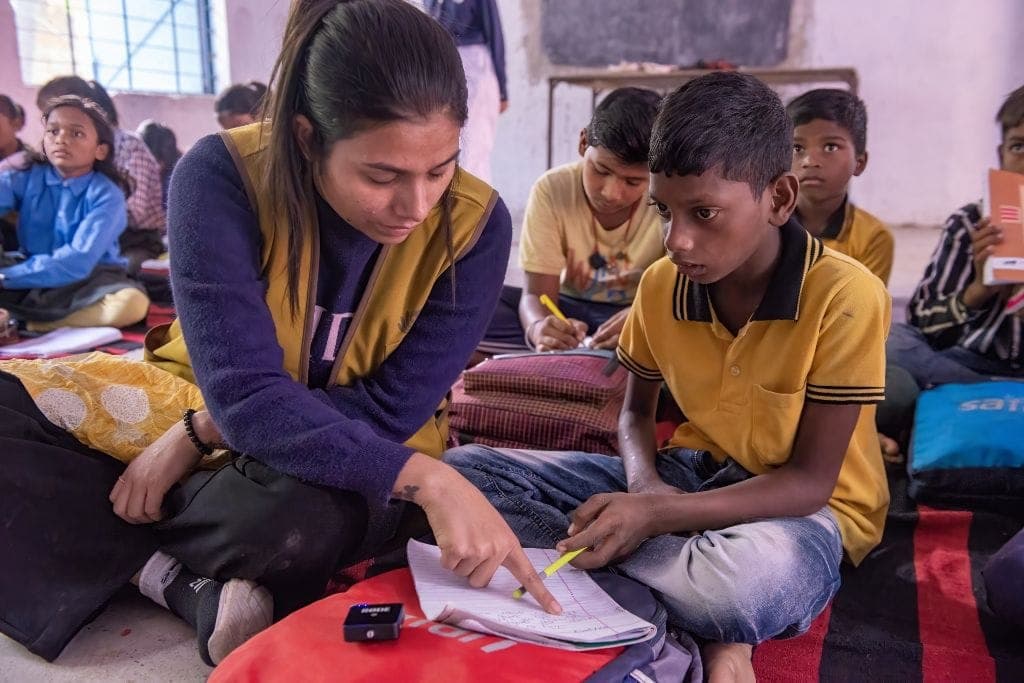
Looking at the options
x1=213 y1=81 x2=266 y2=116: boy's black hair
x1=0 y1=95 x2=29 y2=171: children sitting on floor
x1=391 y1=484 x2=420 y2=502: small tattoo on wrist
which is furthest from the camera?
x1=213 y1=81 x2=266 y2=116: boy's black hair

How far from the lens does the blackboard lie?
17.5 ft

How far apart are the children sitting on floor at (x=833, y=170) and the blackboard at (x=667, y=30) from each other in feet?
11.5

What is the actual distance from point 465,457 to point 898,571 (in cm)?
72

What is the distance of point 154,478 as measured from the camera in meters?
1.15

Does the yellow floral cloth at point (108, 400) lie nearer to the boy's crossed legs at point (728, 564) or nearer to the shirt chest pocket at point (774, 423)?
the boy's crossed legs at point (728, 564)

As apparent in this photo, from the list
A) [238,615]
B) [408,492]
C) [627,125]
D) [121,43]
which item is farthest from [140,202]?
[408,492]

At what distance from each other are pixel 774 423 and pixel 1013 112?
3.85 feet

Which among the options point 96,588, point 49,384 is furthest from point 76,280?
point 96,588

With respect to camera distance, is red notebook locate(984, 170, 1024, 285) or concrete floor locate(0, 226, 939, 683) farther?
red notebook locate(984, 170, 1024, 285)

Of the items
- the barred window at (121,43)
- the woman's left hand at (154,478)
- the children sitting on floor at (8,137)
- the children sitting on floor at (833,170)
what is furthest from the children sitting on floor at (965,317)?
the barred window at (121,43)

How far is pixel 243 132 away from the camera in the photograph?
3.68ft

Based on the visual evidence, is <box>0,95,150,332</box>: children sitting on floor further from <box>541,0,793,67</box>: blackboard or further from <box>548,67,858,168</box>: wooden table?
<box>541,0,793,67</box>: blackboard

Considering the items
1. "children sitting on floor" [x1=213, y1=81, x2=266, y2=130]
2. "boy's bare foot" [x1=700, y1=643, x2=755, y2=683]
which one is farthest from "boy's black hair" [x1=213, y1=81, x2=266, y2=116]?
"boy's bare foot" [x1=700, y1=643, x2=755, y2=683]

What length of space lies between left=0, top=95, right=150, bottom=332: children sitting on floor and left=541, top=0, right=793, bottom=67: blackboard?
136 inches
